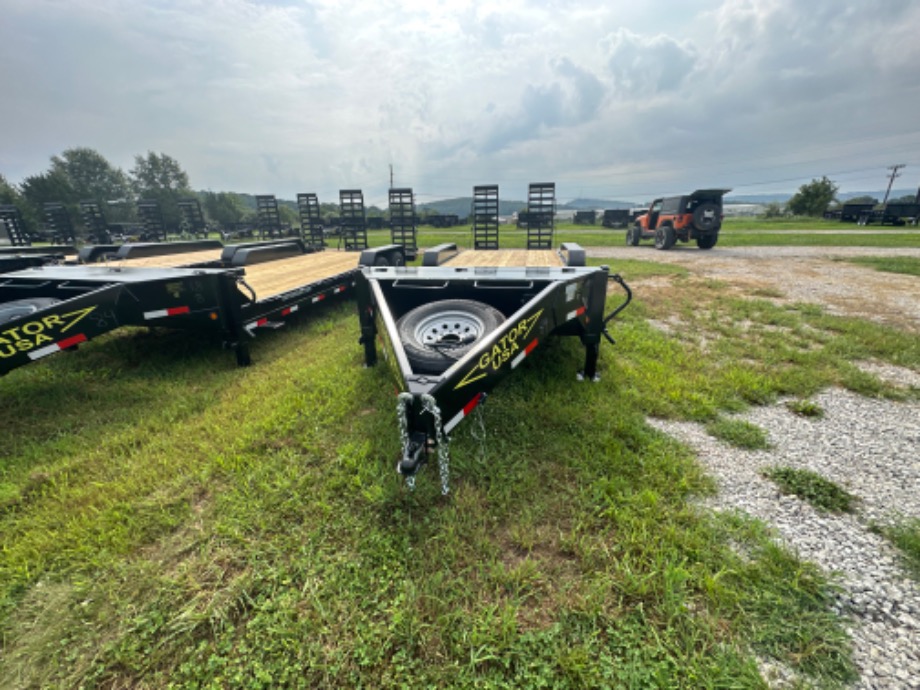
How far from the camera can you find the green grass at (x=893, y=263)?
9.20 metres

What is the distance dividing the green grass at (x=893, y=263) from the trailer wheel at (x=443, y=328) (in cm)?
1169

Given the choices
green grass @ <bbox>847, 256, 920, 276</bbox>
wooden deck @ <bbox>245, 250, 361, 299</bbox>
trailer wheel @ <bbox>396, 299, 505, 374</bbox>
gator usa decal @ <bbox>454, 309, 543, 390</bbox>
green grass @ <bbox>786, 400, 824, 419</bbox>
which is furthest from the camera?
green grass @ <bbox>847, 256, 920, 276</bbox>

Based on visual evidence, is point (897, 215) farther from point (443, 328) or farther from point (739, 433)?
point (443, 328)

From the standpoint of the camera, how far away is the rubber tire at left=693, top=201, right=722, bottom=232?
14.5 metres

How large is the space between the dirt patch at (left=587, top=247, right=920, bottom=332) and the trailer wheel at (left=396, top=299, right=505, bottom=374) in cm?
586

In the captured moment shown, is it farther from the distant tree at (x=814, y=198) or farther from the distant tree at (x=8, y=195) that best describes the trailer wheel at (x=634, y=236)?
the distant tree at (x=8, y=195)

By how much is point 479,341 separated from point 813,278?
1043 cm

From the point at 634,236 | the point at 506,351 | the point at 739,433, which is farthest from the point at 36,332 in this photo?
the point at 634,236

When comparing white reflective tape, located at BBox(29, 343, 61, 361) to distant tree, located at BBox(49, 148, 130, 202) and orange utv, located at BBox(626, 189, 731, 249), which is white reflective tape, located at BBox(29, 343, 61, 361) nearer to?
orange utv, located at BBox(626, 189, 731, 249)

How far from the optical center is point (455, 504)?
226cm

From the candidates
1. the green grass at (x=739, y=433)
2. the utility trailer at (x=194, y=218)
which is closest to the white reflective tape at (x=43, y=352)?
the green grass at (x=739, y=433)

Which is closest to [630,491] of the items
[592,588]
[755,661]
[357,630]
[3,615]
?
[592,588]

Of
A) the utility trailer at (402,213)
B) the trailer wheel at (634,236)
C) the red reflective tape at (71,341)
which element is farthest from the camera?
the trailer wheel at (634,236)

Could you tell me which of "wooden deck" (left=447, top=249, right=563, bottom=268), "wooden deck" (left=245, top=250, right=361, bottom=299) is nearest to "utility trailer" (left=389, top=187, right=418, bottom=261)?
"wooden deck" (left=245, top=250, right=361, bottom=299)
